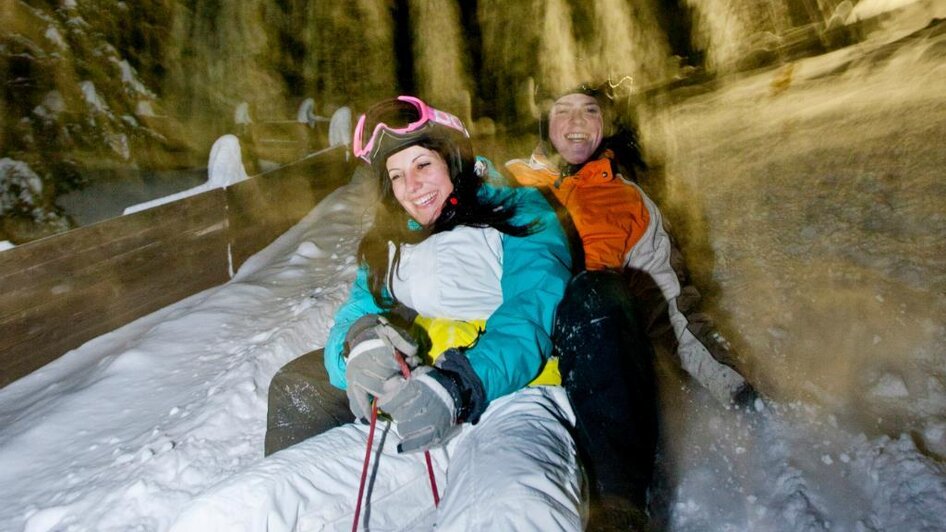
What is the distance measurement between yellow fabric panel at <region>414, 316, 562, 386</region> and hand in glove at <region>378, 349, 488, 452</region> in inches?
10.7

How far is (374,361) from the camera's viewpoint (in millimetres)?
2086

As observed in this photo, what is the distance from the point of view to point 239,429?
3.23 meters

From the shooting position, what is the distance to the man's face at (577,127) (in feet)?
11.1

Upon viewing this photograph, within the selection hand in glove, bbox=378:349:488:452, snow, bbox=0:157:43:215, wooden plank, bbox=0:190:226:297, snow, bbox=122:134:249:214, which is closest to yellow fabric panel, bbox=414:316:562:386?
hand in glove, bbox=378:349:488:452

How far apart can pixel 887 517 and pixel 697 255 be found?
2.43 metres

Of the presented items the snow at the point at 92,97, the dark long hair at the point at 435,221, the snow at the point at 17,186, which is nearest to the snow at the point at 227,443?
the dark long hair at the point at 435,221

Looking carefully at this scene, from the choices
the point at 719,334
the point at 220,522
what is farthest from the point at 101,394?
the point at 719,334

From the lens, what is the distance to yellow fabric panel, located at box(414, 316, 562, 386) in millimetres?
2166

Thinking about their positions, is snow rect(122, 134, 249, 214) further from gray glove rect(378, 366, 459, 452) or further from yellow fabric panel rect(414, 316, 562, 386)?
gray glove rect(378, 366, 459, 452)

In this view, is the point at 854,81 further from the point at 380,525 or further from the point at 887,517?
the point at 380,525

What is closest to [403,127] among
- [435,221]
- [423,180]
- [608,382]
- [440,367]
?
[423,180]

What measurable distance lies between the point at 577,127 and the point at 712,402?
172 centimetres

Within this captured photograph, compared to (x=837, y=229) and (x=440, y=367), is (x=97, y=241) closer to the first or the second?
(x=440, y=367)

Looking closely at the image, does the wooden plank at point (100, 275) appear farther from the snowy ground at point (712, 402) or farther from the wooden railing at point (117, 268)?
the snowy ground at point (712, 402)
